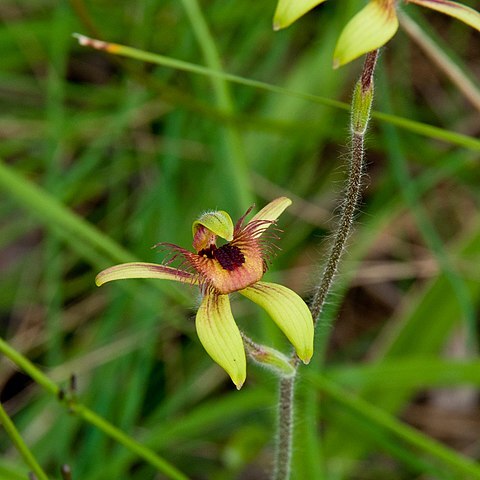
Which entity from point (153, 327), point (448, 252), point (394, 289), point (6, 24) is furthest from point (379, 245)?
point (6, 24)

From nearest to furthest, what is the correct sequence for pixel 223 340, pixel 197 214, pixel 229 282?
pixel 223 340 → pixel 229 282 → pixel 197 214

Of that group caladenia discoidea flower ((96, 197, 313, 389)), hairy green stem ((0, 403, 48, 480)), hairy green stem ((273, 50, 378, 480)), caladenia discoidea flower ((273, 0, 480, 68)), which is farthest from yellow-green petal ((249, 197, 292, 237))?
hairy green stem ((0, 403, 48, 480))

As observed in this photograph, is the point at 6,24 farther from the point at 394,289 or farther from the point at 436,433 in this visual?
the point at 436,433

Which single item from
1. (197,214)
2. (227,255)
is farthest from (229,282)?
(197,214)

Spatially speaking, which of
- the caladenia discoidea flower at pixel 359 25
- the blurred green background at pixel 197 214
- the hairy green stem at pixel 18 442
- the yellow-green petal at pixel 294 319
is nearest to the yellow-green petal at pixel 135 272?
the yellow-green petal at pixel 294 319

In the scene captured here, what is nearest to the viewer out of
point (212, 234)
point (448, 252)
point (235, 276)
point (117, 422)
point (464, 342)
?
point (235, 276)

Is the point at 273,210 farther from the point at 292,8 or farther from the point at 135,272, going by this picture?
the point at 292,8

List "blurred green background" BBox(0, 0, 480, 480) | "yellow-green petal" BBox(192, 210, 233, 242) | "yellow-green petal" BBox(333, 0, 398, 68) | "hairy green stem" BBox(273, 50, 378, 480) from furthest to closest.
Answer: "blurred green background" BBox(0, 0, 480, 480) → "yellow-green petal" BBox(192, 210, 233, 242) → "hairy green stem" BBox(273, 50, 378, 480) → "yellow-green petal" BBox(333, 0, 398, 68)

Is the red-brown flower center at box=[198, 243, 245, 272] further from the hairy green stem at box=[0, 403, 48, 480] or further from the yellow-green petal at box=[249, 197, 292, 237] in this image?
the hairy green stem at box=[0, 403, 48, 480]
